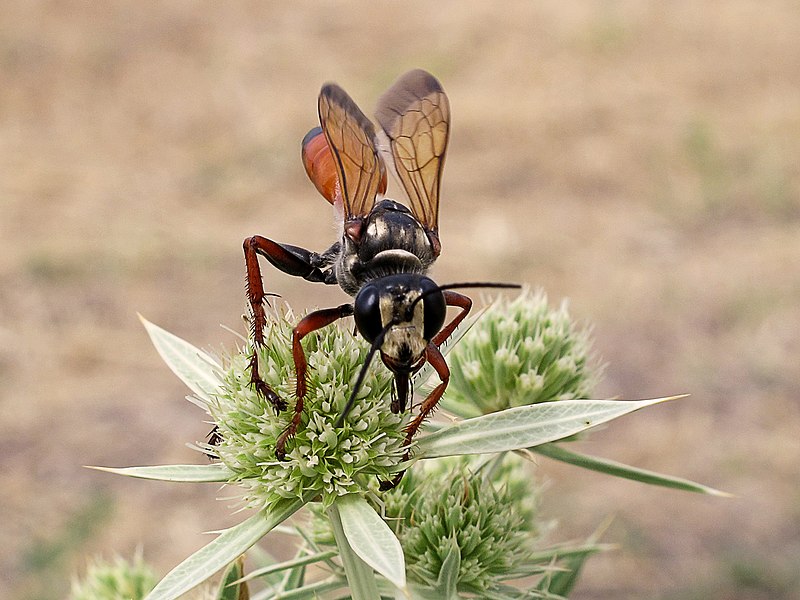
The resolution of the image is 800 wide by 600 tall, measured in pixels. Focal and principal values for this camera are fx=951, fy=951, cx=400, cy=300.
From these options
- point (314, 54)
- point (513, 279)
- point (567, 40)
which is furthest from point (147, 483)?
point (567, 40)

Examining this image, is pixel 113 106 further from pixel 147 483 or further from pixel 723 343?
pixel 723 343

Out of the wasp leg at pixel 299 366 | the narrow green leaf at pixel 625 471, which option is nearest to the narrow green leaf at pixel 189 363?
the wasp leg at pixel 299 366

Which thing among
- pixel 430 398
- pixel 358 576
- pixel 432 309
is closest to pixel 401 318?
pixel 432 309

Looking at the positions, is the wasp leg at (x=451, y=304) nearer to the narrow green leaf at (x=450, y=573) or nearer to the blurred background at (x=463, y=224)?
the narrow green leaf at (x=450, y=573)

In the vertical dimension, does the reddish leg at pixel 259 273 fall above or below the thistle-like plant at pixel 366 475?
above

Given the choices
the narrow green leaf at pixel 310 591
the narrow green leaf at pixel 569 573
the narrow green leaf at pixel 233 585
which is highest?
the narrow green leaf at pixel 233 585
